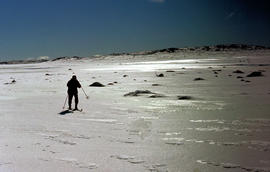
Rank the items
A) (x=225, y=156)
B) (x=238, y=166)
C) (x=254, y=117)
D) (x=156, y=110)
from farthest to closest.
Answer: (x=156, y=110), (x=254, y=117), (x=225, y=156), (x=238, y=166)

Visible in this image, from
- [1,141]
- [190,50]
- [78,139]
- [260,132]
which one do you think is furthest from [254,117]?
[190,50]

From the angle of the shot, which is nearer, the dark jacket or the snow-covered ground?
the snow-covered ground

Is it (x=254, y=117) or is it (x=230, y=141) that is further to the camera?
(x=254, y=117)

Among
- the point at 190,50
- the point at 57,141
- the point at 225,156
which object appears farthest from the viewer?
the point at 190,50

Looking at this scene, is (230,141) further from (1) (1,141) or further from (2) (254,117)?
(1) (1,141)

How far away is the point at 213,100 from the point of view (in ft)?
46.8

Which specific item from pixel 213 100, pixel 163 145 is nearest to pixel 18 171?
pixel 163 145

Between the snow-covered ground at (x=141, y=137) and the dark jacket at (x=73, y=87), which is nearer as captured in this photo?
the snow-covered ground at (x=141, y=137)

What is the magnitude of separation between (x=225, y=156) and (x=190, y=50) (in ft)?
461

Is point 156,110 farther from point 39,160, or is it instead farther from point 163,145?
point 39,160

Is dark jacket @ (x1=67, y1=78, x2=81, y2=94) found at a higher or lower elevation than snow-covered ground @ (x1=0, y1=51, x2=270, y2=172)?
higher

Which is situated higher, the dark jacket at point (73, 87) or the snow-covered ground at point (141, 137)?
the dark jacket at point (73, 87)

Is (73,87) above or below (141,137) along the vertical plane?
above

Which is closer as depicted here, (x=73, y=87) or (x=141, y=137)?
(x=141, y=137)
